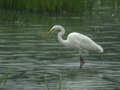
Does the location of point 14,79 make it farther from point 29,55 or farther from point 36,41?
point 36,41

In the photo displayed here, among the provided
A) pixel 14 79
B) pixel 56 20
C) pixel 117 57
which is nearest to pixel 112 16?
pixel 56 20

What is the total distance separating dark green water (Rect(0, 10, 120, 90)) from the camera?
924 centimetres

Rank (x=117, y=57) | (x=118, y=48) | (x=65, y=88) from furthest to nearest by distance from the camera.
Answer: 1. (x=118, y=48)
2. (x=117, y=57)
3. (x=65, y=88)

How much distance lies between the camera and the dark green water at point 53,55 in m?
9.24

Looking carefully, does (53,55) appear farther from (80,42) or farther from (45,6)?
(45,6)

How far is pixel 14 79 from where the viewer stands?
9.44 meters

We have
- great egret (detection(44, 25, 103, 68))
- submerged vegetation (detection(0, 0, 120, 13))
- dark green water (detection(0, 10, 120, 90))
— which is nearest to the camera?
dark green water (detection(0, 10, 120, 90))

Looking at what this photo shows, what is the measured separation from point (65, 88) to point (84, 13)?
1133 centimetres

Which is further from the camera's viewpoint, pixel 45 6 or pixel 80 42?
pixel 45 6

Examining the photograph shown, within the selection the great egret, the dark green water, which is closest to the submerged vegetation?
the dark green water

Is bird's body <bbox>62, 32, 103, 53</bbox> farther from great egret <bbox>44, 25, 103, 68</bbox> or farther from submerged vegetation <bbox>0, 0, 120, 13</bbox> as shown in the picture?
submerged vegetation <bbox>0, 0, 120, 13</bbox>

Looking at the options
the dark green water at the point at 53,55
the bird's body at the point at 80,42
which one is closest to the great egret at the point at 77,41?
the bird's body at the point at 80,42

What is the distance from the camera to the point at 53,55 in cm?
1225


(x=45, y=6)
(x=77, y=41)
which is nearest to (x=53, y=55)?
(x=77, y=41)
